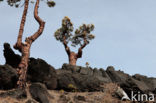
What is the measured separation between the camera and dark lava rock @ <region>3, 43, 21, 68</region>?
2186 cm

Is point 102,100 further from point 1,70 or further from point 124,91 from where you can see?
point 1,70

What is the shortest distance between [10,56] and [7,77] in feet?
12.7

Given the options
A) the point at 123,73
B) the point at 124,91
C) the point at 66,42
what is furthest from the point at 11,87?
the point at 66,42

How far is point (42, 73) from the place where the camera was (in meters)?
20.0

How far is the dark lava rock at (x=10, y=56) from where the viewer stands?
21859 mm

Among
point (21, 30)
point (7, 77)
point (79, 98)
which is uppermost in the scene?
point (21, 30)

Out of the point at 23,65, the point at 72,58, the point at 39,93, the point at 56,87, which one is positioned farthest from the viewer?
the point at 72,58

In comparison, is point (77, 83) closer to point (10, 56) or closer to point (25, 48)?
point (25, 48)

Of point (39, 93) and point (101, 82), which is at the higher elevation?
point (101, 82)

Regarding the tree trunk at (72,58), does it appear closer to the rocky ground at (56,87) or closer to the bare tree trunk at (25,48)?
the rocky ground at (56,87)

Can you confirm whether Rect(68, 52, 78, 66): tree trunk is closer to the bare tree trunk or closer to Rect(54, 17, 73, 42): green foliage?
Rect(54, 17, 73, 42): green foliage

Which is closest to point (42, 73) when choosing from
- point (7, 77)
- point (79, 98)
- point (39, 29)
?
point (7, 77)

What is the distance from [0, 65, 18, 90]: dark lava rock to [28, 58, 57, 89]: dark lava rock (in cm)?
152

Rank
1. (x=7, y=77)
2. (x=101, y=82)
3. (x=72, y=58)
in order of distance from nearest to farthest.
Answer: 1. (x=7, y=77)
2. (x=101, y=82)
3. (x=72, y=58)
